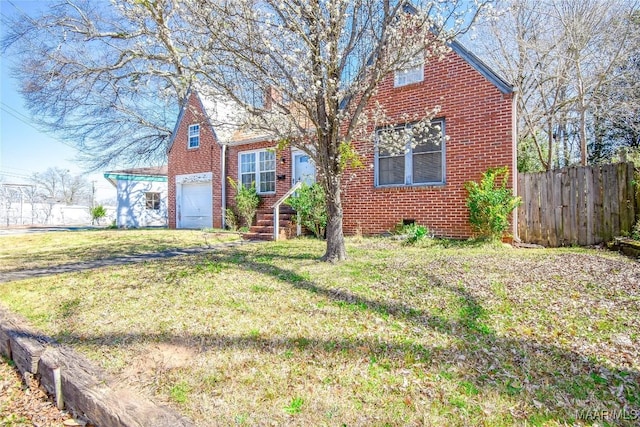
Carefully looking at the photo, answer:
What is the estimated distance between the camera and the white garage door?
14570 mm

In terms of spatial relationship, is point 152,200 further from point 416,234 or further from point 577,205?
point 577,205

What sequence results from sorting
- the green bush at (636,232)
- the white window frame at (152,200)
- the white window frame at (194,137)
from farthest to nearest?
the white window frame at (152,200) → the white window frame at (194,137) → the green bush at (636,232)

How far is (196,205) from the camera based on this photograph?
49.2 feet

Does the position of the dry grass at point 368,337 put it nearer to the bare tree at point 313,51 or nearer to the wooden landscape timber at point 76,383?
the wooden landscape timber at point 76,383

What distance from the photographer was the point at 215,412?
7.40ft

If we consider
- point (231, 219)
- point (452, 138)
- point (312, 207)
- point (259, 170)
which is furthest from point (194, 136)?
point (452, 138)

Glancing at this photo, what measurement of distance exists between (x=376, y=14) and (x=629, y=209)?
246 inches

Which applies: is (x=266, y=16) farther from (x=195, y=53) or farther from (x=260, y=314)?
(x=260, y=314)

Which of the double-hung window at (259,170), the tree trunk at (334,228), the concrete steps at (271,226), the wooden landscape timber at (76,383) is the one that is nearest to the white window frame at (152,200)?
the double-hung window at (259,170)

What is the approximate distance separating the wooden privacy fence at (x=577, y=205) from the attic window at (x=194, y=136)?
1193 centimetres

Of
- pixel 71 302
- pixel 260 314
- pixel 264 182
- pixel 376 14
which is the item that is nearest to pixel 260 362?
pixel 260 314

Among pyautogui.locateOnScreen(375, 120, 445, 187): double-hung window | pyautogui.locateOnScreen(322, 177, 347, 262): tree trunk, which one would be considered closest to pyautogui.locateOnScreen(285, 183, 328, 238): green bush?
pyautogui.locateOnScreen(375, 120, 445, 187): double-hung window

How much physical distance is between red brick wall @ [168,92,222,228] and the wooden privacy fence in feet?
33.7

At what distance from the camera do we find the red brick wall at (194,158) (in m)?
13.7
